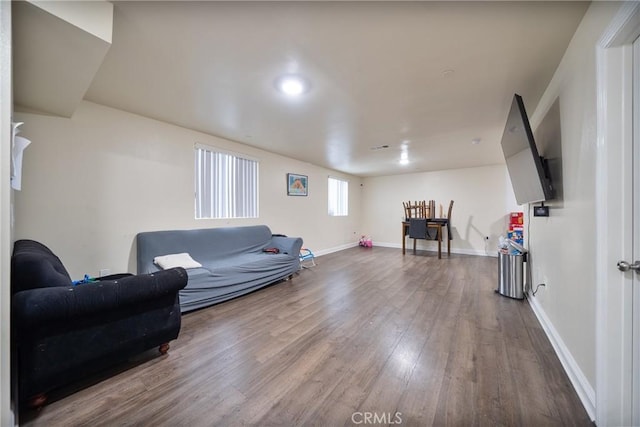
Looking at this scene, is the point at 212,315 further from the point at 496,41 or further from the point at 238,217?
the point at 496,41

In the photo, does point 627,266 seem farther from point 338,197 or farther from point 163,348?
point 338,197

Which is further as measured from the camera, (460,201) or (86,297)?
(460,201)

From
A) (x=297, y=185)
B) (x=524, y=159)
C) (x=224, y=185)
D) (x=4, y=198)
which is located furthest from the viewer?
(x=297, y=185)

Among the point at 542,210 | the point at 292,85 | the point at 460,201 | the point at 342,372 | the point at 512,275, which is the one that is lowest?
the point at 342,372

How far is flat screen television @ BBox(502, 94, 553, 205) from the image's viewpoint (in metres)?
1.87

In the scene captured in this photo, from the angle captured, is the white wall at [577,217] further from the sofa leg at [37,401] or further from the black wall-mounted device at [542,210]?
the sofa leg at [37,401]

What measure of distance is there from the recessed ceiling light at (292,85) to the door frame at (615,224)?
1.88m

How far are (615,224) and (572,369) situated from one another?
3.55 feet

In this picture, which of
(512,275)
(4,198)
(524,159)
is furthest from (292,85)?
(512,275)

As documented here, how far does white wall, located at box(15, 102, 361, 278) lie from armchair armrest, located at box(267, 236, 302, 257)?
946 mm

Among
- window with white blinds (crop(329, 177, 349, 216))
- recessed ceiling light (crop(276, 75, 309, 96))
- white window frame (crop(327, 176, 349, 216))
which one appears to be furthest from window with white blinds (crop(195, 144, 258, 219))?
window with white blinds (crop(329, 177, 349, 216))

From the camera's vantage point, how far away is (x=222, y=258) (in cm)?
352

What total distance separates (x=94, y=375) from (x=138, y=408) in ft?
1.91

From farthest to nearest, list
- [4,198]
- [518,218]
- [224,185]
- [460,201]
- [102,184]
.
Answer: [460,201]
[518,218]
[224,185]
[102,184]
[4,198]
